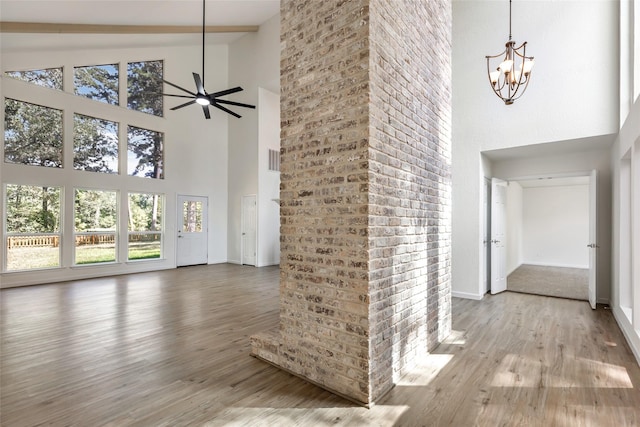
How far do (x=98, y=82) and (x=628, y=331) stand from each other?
1019 centimetres

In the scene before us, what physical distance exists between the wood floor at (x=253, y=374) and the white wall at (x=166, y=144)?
288 centimetres

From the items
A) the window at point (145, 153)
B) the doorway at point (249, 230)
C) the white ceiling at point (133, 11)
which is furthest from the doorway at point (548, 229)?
the window at point (145, 153)

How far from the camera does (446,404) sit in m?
2.23

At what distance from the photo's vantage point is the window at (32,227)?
6.17 m

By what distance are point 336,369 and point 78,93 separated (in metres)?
8.11

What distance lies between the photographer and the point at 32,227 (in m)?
6.42

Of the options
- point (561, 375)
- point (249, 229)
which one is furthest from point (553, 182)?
point (249, 229)

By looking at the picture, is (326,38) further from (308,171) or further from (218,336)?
(218,336)

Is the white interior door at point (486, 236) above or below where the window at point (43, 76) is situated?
below

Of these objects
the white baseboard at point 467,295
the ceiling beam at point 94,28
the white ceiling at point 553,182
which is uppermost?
the ceiling beam at point 94,28

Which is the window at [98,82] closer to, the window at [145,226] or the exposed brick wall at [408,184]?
the window at [145,226]

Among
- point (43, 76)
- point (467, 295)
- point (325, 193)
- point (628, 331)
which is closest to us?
point (325, 193)

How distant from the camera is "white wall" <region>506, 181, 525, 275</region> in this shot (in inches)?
327

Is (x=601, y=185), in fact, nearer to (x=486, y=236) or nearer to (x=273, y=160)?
(x=486, y=236)
